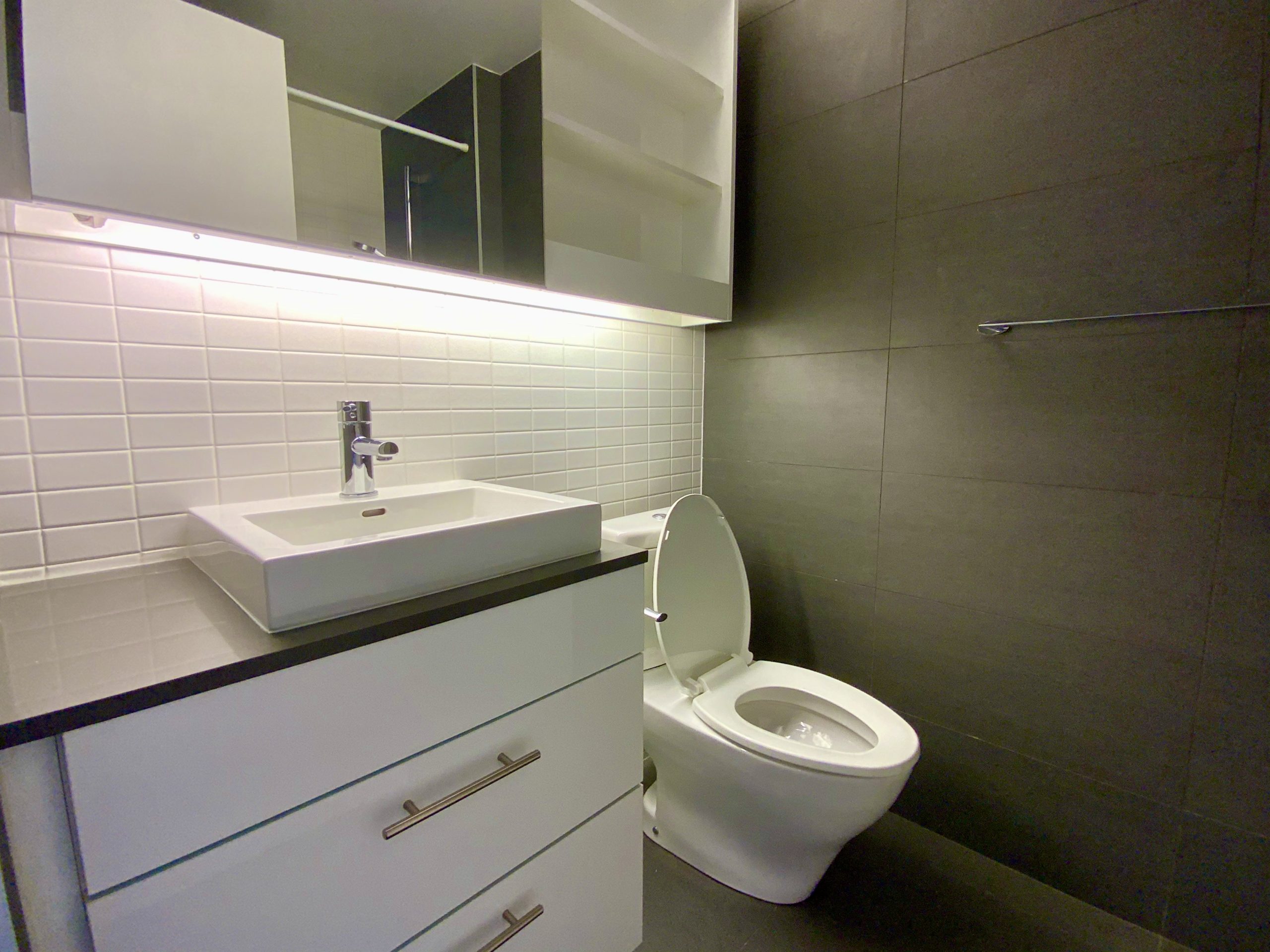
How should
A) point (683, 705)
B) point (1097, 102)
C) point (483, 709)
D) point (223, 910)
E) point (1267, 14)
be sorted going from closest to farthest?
point (223, 910)
point (483, 709)
point (1267, 14)
point (1097, 102)
point (683, 705)

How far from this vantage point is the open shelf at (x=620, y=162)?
1.14 metres

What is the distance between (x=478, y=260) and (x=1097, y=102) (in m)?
1.30

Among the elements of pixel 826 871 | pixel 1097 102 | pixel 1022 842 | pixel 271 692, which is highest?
pixel 1097 102

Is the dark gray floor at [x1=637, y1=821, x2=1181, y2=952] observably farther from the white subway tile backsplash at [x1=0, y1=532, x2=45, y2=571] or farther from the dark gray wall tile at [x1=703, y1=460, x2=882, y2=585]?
the white subway tile backsplash at [x1=0, y1=532, x2=45, y2=571]

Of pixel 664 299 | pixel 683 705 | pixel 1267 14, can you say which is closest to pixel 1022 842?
pixel 683 705

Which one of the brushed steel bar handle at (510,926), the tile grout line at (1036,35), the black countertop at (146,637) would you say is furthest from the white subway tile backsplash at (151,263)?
the tile grout line at (1036,35)

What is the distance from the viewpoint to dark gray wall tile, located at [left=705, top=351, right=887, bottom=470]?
146cm

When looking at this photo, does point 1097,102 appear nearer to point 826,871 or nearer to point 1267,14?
point 1267,14

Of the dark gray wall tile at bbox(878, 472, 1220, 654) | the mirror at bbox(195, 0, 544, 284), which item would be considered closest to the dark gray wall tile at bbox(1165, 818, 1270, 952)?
the dark gray wall tile at bbox(878, 472, 1220, 654)

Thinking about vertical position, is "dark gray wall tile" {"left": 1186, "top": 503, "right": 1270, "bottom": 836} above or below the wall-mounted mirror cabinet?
below

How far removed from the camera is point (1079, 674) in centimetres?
119

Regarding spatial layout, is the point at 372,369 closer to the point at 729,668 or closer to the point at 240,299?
the point at 240,299

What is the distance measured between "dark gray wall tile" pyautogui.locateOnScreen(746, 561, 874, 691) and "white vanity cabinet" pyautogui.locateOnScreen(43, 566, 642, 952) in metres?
0.83

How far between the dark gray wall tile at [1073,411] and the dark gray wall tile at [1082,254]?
0.05m
